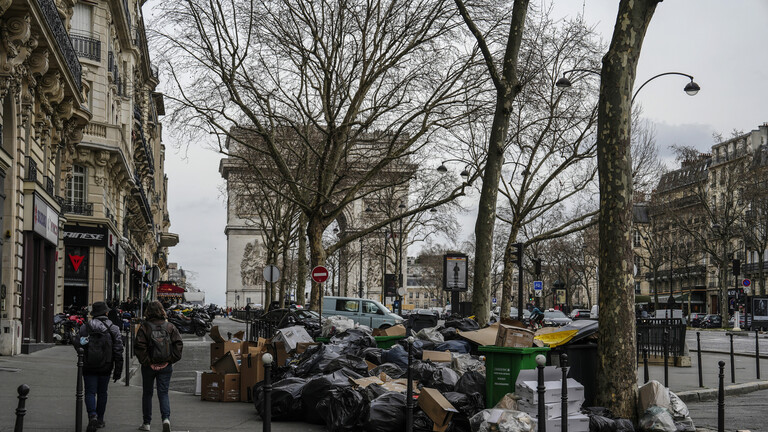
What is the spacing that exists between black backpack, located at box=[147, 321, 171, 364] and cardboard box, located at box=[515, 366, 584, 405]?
154 inches

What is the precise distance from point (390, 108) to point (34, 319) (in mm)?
13481

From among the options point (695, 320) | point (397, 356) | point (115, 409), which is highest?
point (397, 356)

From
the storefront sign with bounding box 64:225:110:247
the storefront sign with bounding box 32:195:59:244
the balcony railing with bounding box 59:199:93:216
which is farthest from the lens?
the balcony railing with bounding box 59:199:93:216

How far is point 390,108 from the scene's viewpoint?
3094 centimetres

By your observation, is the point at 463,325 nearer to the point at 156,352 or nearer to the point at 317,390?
the point at 317,390

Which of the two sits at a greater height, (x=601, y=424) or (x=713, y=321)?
(x=601, y=424)

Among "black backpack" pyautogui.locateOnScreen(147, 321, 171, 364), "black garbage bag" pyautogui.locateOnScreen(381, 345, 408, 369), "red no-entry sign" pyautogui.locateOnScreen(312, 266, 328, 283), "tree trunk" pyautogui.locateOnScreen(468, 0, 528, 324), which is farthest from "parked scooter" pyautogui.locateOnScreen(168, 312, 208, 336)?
"black backpack" pyautogui.locateOnScreen(147, 321, 171, 364)

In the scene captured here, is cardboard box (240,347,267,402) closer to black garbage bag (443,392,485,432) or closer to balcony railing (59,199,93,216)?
black garbage bag (443,392,485,432)

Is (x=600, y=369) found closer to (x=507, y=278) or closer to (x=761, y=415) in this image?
(x=761, y=415)

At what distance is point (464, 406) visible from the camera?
10039 mm

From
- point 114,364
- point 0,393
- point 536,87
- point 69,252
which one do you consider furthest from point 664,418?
point 69,252

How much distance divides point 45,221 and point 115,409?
41.6 feet

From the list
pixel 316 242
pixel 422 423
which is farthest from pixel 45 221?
pixel 422 423

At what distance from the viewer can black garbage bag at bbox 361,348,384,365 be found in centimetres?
1284
